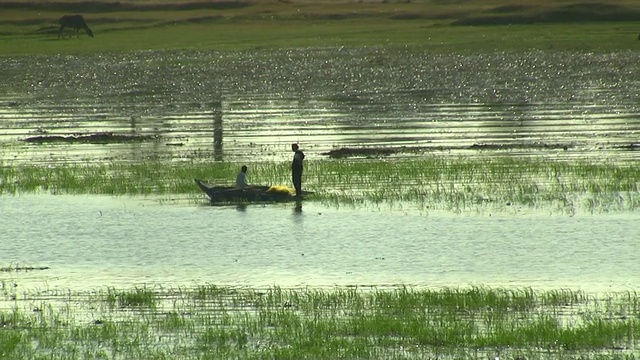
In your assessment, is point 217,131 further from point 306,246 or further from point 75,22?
point 75,22

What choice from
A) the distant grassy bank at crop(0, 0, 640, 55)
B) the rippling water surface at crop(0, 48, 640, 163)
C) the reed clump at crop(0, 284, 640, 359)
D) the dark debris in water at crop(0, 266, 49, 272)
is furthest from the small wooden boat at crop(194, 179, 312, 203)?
the distant grassy bank at crop(0, 0, 640, 55)

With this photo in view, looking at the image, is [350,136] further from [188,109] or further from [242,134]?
[188,109]

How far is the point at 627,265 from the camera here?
23641 millimetres

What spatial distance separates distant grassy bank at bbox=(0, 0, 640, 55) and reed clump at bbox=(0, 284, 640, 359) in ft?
219

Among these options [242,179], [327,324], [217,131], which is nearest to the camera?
[327,324]

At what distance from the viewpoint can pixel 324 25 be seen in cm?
11931

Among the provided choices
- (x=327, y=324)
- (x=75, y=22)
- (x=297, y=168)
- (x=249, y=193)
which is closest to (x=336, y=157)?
(x=249, y=193)

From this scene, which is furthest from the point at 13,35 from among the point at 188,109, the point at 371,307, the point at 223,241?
the point at 371,307

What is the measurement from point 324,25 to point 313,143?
7542 centimetres

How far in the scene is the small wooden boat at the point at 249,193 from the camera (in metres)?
32.4

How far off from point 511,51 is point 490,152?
4780 centimetres

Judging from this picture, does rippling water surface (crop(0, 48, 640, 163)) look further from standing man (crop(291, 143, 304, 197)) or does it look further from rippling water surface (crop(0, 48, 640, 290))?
standing man (crop(291, 143, 304, 197))

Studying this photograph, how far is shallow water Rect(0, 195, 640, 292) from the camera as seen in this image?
2325cm

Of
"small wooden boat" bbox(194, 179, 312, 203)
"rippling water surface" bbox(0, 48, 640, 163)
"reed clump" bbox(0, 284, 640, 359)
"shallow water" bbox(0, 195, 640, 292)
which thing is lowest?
"reed clump" bbox(0, 284, 640, 359)
